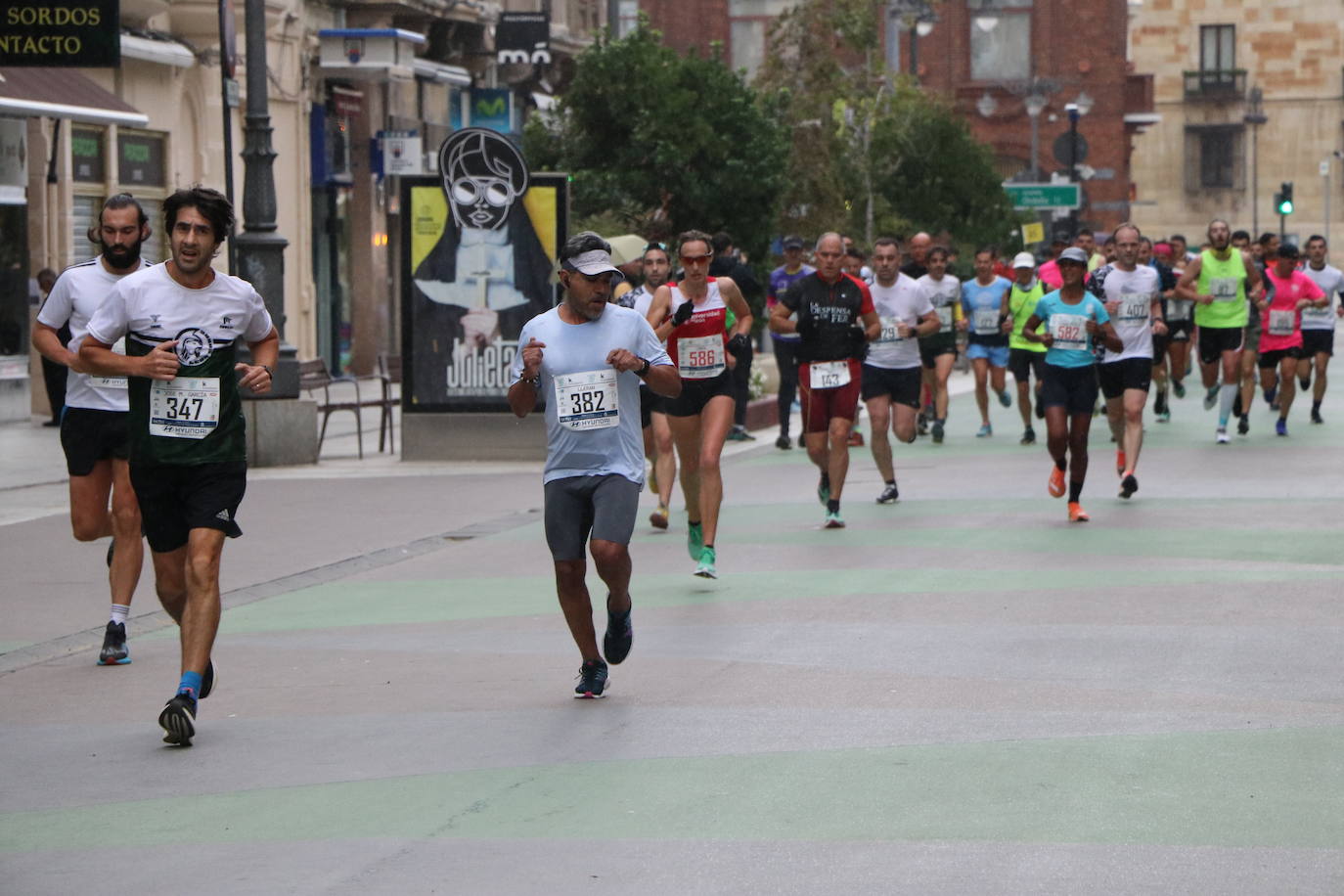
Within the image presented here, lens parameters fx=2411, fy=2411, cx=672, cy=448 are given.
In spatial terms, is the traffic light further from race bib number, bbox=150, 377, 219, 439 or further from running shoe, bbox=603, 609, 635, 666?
race bib number, bbox=150, 377, 219, 439

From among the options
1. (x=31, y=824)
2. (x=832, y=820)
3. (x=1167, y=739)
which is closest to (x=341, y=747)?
(x=31, y=824)

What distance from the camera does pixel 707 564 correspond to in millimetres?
12078

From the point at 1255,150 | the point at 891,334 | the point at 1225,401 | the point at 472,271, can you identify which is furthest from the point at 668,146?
the point at 1255,150

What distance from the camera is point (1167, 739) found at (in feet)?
25.3

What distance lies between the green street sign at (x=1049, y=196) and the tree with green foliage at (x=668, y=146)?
16.0m

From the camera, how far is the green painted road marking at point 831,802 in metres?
6.45

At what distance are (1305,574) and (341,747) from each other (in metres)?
6.09

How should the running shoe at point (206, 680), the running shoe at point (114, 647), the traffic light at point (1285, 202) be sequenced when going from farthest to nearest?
the traffic light at point (1285, 202) → the running shoe at point (114, 647) → the running shoe at point (206, 680)

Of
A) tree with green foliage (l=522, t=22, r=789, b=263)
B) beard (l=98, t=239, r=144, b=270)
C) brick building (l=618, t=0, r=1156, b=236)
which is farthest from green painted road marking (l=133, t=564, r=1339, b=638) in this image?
brick building (l=618, t=0, r=1156, b=236)

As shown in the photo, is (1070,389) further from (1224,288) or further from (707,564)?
(1224,288)

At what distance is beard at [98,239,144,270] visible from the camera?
375 inches

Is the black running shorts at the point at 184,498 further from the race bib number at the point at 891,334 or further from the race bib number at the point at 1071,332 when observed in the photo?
the race bib number at the point at 891,334

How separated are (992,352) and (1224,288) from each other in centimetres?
290

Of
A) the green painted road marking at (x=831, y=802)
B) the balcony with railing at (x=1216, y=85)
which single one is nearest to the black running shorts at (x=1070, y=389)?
the green painted road marking at (x=831, y=802)
